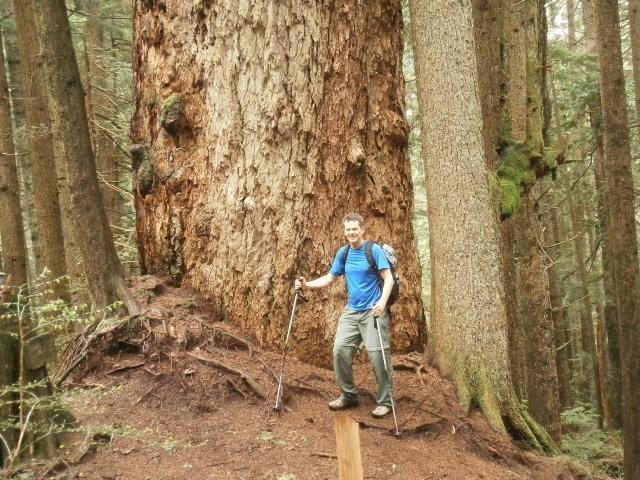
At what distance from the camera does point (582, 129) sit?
57.7ft

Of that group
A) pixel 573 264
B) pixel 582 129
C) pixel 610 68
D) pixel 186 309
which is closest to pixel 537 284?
pixel 610 68

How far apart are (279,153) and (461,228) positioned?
7.60ft

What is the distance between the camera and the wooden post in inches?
120

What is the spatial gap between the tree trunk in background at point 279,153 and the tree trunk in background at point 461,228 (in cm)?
70

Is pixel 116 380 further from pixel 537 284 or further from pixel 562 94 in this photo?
pixel 562 94

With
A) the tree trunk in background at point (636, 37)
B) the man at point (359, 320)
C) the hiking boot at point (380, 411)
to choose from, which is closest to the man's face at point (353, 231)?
the man at point (359, 320)

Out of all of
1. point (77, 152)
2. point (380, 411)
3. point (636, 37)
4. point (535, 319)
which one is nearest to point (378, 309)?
point (380, 411)

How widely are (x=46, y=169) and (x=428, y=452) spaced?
8.76m

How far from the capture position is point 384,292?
6.12 meters

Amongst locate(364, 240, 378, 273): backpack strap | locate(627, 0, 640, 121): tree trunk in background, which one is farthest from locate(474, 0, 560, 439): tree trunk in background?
locate(627, 0, 640, 121): tree trunk in background

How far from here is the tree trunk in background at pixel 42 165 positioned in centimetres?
1076

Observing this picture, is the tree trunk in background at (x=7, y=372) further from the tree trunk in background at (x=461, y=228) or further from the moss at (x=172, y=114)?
the tree trunk in background at (x=461, y=228)

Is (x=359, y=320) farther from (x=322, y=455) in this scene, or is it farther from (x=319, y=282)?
(x=322, y=455)

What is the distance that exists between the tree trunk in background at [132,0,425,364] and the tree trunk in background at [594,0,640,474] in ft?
9.91
